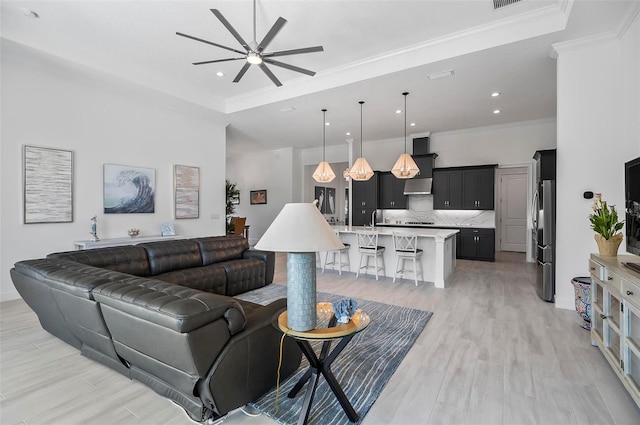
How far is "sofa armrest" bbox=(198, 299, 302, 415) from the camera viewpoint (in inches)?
62.9

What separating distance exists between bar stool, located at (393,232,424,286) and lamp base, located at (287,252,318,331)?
3.61 meters

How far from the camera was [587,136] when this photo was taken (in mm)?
3590

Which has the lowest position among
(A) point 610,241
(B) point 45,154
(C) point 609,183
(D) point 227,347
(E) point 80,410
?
(E) point 80,410

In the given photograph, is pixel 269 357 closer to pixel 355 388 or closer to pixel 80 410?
pixel 355 388

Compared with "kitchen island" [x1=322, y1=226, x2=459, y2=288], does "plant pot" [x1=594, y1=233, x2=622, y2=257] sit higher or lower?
higher

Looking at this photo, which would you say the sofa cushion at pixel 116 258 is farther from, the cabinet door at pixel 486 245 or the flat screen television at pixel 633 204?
the cabinet door at pixel 486 245

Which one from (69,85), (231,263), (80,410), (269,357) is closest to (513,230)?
(231,263)

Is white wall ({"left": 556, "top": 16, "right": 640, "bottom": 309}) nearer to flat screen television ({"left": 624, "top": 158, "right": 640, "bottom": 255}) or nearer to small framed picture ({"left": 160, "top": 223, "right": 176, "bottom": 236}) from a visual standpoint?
flat screen television ({"left": 624, "top": 158, "right": 640, "bottom": 255})

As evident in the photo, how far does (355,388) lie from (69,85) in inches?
227

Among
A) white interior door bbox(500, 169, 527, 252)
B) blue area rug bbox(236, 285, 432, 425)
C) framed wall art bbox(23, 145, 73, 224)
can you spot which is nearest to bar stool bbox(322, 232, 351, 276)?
blue area rug bbox(236, 285, 432, 425)

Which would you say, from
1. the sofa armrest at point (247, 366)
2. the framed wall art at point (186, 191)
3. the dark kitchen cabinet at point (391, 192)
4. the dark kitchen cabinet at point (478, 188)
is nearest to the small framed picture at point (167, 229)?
the framed wall art at point (186, 191)

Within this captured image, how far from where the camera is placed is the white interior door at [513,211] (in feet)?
27.3

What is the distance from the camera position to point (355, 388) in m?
2.10

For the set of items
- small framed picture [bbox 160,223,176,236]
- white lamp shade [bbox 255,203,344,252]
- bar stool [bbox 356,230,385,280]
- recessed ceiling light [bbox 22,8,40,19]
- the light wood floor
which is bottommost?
the light wood floor
